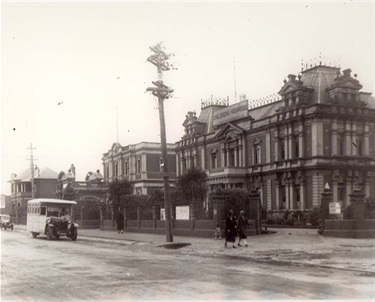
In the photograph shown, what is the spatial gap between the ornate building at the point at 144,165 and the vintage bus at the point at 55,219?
1254 inches

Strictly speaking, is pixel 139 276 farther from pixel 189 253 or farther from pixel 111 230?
pixel 111 230

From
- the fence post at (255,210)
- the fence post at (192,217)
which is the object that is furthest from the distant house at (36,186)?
the fence post at (255,210)

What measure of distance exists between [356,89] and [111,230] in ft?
78.0

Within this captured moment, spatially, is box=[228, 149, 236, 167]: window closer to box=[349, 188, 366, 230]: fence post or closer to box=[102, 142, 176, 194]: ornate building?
box=[102, 142, 176, 194]: ornate building

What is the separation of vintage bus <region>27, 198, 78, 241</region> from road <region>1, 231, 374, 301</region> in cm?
1414

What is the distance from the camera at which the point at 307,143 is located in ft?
144

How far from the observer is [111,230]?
43906 mm

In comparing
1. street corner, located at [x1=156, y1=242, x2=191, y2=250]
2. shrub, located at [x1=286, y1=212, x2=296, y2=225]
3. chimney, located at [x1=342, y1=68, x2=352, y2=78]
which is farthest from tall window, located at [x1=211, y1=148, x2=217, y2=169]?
street corner, located at [x1=156, y1=242, x2=191, y2=250]

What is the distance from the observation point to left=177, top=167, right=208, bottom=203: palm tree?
37.0 m

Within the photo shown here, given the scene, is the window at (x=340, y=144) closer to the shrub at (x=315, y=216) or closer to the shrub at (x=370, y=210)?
the shrub at (x=315, y=216)

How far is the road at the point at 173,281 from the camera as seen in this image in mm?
10039

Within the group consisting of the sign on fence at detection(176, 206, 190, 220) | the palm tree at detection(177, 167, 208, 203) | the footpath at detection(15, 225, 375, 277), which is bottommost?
the footpath at detection(15, 225, 375, 277)

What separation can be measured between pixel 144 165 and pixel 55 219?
35.3m

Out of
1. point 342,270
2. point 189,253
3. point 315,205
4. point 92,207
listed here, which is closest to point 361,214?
point 189,253
